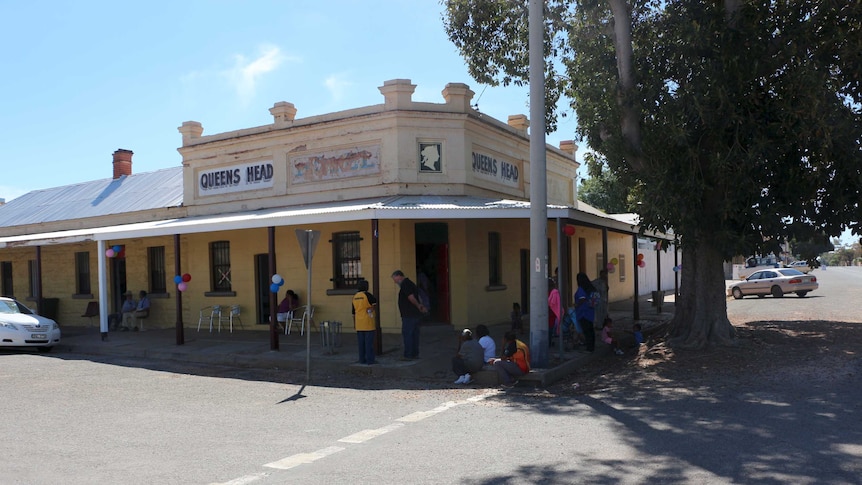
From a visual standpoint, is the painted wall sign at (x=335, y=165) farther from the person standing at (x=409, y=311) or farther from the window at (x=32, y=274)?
the window at (x=32, y=274)

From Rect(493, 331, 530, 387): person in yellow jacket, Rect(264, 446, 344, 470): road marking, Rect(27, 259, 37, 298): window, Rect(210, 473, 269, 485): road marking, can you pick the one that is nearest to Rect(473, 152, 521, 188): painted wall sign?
Rect(493, 331, 530, 387): person in yellow jacket

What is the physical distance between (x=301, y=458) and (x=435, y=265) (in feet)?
33.1

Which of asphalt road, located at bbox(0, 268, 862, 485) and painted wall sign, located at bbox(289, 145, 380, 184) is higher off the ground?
painted wall sign, located at bbox(289, 145, 380, 184)

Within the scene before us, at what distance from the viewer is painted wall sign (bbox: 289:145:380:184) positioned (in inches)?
625

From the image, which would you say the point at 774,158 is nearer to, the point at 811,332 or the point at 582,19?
the point at 811,332

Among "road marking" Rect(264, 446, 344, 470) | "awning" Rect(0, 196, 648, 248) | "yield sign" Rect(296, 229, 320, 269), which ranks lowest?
"road marking" Rect(264, 446, 344, 470)

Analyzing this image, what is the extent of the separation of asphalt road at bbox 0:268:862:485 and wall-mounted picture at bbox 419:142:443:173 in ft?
21.1

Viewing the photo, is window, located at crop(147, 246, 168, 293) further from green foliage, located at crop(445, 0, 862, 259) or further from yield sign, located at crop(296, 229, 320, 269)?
green foliage, located at crop(445, 0, 862, 259)

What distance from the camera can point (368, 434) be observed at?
7250 mm

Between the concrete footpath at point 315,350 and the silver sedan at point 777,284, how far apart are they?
10.7 metres

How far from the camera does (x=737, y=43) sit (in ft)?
35.6

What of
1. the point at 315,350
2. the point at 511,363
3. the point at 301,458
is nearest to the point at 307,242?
the point at 315,350

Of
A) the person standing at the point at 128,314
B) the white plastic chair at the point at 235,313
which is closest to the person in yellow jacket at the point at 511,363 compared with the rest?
the white plastic chair at the point at 235,313

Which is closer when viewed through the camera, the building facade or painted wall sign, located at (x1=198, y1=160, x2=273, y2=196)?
the building facade
